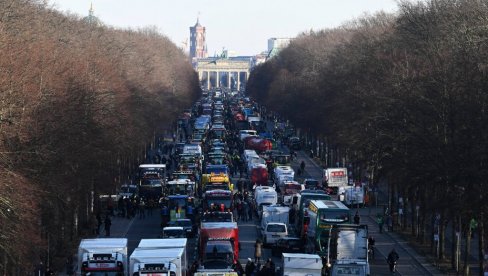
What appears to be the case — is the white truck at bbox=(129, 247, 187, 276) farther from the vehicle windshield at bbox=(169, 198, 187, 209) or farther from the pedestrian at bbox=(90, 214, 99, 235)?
the vehicle windshield at bbox=(169, 198, 187, 209)

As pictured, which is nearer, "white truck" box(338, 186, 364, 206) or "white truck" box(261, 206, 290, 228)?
"white truck" box(261, 206, 290, 228)

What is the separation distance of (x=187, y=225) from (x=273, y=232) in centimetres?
518

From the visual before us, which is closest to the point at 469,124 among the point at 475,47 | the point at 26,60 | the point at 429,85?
the point at 429,85

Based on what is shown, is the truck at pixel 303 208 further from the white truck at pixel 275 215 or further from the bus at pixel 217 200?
the bus at pixel 217 200

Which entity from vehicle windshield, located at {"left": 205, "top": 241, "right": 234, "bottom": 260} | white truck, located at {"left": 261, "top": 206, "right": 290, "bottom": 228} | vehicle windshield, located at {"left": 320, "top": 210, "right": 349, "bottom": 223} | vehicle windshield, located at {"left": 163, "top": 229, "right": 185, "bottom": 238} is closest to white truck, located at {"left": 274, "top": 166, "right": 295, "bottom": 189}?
white truck, located at {"left": 261, "top": 206, "right": 290, "bottom": 228}

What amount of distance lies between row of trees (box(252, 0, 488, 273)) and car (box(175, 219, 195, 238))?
929 cm

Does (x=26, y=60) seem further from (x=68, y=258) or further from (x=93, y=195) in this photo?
(x=93, y=195)

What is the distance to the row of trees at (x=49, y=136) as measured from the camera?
142ft

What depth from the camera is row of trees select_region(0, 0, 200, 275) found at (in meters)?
43.3

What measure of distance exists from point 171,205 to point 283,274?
72.2 feet

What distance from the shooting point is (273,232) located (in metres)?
59.7

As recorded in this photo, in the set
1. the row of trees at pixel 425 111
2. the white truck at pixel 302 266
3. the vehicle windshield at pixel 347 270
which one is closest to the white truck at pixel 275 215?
the row of trees at pixel 425 111

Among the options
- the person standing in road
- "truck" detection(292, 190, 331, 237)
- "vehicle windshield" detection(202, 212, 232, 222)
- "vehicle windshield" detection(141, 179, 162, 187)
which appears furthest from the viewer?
"vehicle windshield" detection(141, 179, 162, 187)

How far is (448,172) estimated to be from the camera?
47844 mm
